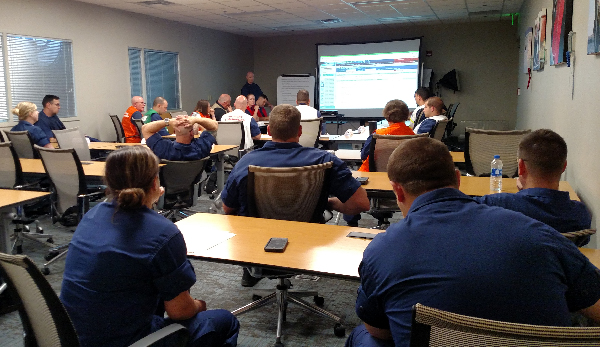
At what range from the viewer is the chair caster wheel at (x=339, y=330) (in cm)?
260

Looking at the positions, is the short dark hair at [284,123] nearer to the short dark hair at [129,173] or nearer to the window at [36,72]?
the short dark hair at [129,173]

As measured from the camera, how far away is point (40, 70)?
7262 mm

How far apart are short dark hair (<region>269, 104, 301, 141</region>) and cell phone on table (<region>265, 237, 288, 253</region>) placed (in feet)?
2.80

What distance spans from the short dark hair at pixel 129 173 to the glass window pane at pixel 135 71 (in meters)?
7.94

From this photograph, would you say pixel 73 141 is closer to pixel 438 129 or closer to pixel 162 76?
pixel 438 129

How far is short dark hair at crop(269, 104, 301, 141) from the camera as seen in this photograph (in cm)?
269

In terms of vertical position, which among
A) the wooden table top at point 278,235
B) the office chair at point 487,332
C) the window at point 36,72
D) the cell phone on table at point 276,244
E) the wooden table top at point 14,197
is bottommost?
the wooden table top at point 278,235

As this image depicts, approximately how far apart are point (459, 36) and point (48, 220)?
10314 mm

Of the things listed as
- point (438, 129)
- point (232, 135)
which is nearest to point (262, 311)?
point (438, 129)

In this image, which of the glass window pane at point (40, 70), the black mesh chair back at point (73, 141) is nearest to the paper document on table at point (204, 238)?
the black mesh chair back at point (73, 141)

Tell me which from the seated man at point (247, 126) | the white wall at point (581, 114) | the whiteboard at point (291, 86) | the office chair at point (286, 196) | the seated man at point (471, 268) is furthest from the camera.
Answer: the whiteboard at point (291, 86)

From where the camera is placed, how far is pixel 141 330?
1.51 m

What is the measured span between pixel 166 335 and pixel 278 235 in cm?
79

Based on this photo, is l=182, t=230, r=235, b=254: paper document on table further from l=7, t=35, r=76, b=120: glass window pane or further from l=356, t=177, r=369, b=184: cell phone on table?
l=7, t=35, r=76, b=120: glass window pane
